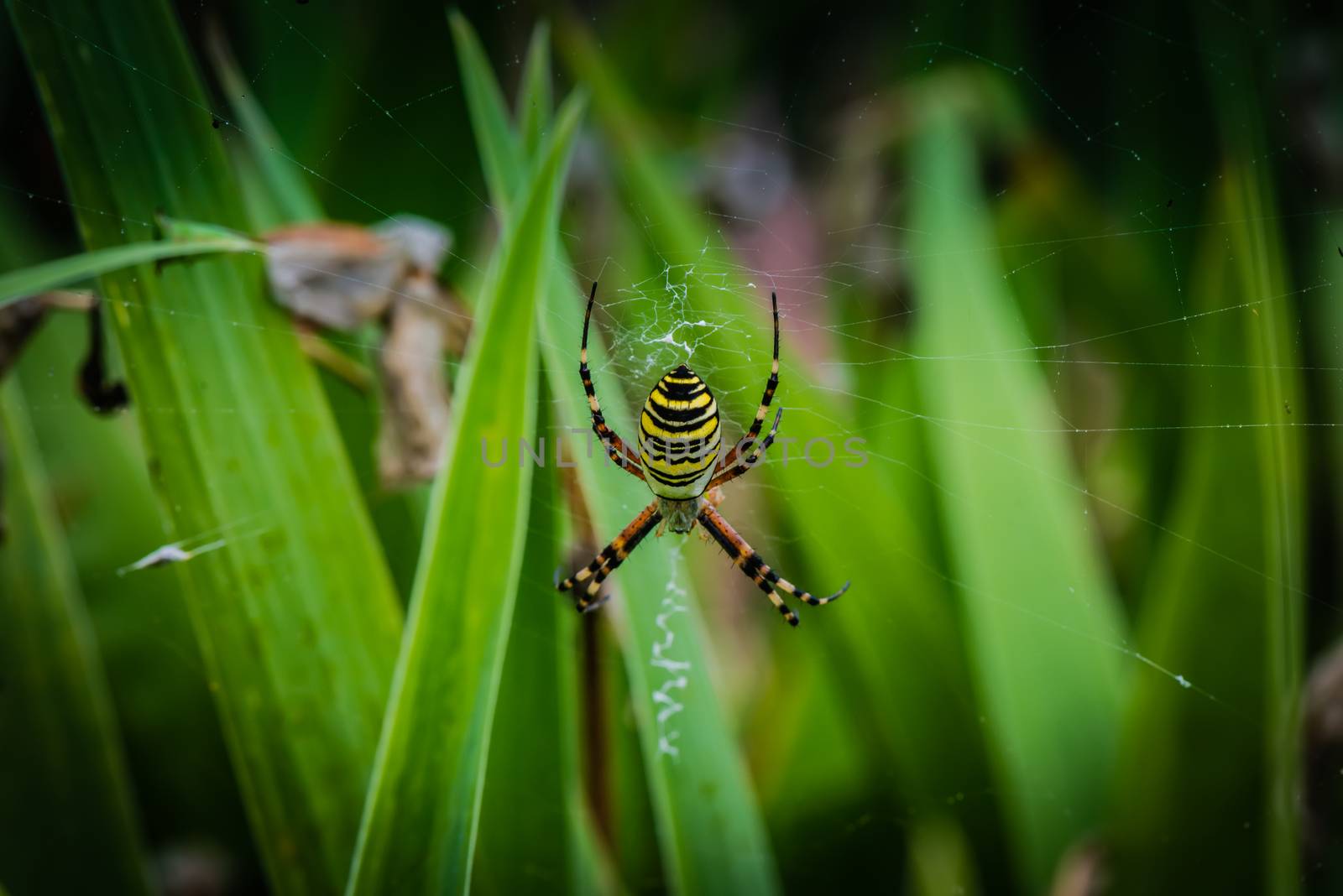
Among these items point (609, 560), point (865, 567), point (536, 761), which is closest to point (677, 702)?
point (536, 761)

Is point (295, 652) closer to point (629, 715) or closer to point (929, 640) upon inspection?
point (629, 715)

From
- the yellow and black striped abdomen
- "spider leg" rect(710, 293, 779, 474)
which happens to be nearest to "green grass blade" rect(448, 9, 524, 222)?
the yellow and black striped abdomen

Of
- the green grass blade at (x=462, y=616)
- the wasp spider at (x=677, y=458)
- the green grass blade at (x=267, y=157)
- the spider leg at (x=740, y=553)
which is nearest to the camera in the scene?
the green grass blade at (x=462, y=616)

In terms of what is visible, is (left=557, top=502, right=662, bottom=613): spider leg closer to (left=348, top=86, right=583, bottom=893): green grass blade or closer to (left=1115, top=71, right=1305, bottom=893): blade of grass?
(left=348, top=86, right=583, bottom=893): green grass blade

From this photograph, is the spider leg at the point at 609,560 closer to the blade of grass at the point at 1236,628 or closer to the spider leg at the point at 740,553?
the spider leg at the point at 740,553

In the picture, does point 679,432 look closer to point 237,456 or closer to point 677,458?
point 677,458

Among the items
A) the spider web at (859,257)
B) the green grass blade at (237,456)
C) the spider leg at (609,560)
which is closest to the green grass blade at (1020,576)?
the spider web at (859,257)

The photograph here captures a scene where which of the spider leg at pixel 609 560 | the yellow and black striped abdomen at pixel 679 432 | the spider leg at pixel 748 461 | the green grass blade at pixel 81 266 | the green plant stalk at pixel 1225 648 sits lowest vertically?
the green plant stalk at pixel 1225 648
